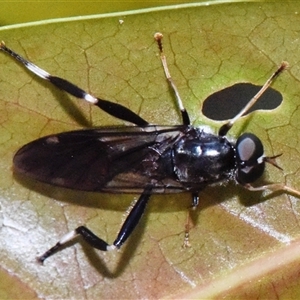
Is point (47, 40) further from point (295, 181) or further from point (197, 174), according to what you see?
point (295, 181)

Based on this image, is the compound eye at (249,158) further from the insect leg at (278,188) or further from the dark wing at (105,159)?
the dark wing at (105,159)

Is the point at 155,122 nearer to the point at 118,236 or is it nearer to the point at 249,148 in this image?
the point at 249,148

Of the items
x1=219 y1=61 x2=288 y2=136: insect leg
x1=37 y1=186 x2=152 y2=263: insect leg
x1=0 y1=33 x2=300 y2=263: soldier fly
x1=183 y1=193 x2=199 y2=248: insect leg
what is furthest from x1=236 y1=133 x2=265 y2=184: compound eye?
x1=37 y1=186 x2=152 y2=263: insect leg

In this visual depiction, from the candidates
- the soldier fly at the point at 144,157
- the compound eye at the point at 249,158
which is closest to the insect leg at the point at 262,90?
the soldier fly at the point at 144,157

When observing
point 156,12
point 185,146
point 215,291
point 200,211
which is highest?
point 156,12

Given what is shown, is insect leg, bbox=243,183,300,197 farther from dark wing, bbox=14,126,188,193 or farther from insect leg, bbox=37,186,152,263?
insect leg, bbox=37,186,152,263

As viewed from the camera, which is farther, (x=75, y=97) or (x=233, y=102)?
(x=233, y=102)

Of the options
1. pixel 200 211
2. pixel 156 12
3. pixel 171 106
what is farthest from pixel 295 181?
pixel 156 12
